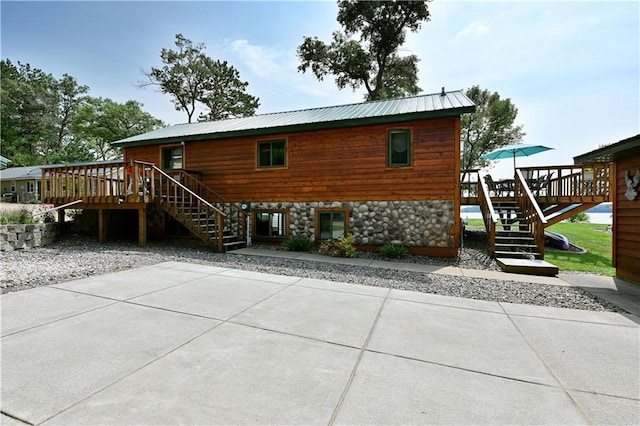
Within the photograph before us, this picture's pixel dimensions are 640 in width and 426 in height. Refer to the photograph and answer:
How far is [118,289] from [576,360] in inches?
252

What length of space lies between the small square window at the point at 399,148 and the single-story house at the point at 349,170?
3cm

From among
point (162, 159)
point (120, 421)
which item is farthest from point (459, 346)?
point (162, 159)

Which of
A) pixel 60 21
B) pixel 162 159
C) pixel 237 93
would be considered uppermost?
pixel 237 93

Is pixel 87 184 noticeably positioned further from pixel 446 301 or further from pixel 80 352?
pixel 446 301

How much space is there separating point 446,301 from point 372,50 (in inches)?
929

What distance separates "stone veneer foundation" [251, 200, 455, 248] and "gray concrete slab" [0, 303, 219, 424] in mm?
6814

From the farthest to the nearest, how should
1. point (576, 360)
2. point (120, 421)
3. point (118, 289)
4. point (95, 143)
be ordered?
point (95, 143) < point (118, 289) < point (576, 360) < point (120, 421)

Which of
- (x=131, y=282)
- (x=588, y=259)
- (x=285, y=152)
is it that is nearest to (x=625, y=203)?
(x=588, y=259)

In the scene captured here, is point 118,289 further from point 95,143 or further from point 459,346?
point 95,143

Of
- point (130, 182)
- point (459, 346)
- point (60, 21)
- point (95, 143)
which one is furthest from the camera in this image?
point (95, 143)

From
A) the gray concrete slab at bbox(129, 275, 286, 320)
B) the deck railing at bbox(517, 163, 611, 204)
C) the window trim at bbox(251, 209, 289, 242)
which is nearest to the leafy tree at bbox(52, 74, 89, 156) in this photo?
the window trim at bbox(251, 209, 289, 242)

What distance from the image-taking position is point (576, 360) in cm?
291

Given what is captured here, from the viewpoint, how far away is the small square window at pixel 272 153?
10742 millimetres

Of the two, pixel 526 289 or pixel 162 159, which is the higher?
pixel 162 159
